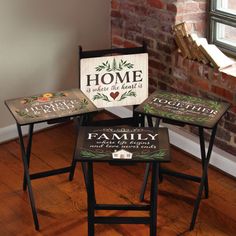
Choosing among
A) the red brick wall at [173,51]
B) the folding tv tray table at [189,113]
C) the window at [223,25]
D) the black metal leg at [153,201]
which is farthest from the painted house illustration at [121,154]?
the window at [223,25]

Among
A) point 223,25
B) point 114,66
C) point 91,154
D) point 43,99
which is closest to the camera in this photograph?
point 91,154

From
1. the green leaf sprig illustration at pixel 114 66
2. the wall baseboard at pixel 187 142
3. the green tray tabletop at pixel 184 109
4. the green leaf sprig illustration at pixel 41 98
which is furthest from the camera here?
the wall baseboard at pixel 187 142

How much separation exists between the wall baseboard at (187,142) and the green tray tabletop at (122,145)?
0.81m

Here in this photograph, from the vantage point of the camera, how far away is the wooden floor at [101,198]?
115 inches

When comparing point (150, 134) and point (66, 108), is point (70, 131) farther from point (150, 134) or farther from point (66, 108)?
point (150, 134)

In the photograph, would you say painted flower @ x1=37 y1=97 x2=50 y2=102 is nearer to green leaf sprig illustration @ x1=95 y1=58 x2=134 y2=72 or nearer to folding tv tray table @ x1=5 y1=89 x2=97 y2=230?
folding tv tray table @ x1=5 y1=89 x2=97 y2=230

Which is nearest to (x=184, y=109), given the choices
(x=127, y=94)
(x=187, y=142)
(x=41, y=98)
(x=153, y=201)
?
(x=127, y=94)

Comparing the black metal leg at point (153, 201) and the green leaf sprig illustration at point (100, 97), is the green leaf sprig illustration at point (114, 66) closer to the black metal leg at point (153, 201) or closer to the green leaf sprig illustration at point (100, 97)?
the green leaf sprig illustration at point (100, 97)

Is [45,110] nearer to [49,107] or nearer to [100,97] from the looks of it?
A: [49,107]

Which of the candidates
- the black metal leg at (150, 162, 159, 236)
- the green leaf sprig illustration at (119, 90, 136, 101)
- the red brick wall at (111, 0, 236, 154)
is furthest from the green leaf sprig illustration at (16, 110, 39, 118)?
the red brick wall at (111, 0, 236, 154)

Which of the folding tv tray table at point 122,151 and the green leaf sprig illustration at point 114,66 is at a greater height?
the green leaf sprig illustration at point 114,66

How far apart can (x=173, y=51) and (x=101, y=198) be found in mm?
1073

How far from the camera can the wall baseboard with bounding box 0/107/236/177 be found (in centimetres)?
340

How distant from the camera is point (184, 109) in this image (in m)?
2.98
